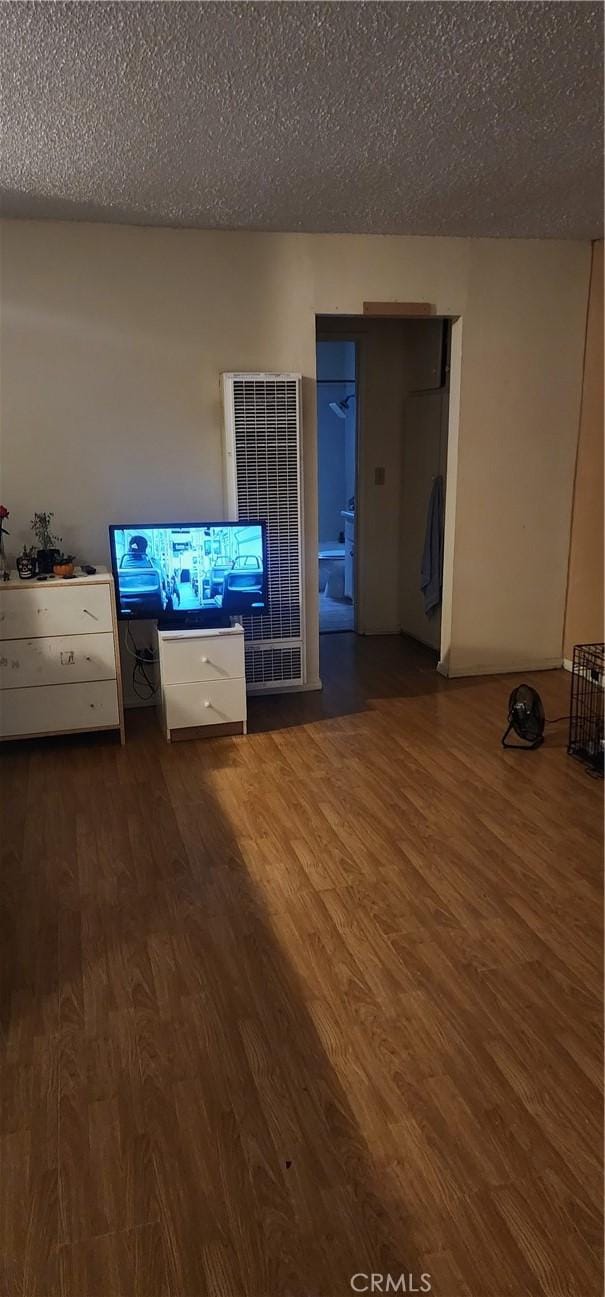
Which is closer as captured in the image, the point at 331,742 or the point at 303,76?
the point at 303,76

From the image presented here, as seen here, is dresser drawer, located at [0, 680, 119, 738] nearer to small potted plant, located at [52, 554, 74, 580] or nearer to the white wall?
small potted plant, located at [52, 554, 74, 580]

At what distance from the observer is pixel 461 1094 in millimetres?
1981

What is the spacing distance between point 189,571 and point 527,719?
1.84m

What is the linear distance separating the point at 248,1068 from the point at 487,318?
4.11 meters

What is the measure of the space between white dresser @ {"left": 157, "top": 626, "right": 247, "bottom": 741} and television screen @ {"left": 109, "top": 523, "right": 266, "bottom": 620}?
7.7 inches

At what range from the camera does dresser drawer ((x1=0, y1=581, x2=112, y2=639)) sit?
12.6ft

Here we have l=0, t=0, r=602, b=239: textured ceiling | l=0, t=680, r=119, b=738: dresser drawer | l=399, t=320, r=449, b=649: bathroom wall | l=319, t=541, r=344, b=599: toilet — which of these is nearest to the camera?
l=0, t=0, r=602, b=239: textured ceiling

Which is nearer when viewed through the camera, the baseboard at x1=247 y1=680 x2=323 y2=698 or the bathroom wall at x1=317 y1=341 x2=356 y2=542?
the baseboard at x1=247 y1=680 x2=323 y2=698

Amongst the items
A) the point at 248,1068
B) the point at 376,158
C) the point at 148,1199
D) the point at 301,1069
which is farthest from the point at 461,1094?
the point at 376,158

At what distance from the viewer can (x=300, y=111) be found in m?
2.67

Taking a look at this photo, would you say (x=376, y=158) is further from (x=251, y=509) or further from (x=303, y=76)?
(x=251, y=509)

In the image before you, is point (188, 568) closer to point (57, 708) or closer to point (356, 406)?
point (57, 708)

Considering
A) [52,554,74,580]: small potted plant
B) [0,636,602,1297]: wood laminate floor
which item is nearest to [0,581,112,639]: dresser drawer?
[52,554,74,580]: small potted plant

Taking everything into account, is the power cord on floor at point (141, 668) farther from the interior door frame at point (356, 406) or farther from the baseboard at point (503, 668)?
the interior door frame at point (356, 406)
